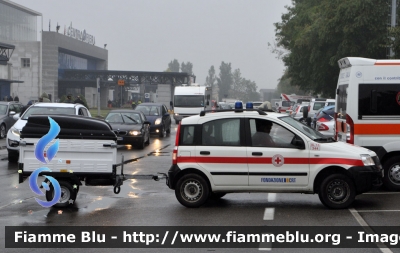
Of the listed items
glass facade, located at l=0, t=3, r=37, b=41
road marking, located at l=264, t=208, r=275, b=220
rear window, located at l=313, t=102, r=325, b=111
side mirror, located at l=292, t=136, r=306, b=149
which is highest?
glass facade, located at l=0, t=3, r=37, b=41

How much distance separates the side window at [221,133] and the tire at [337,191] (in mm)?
1616

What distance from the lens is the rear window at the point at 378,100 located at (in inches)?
522

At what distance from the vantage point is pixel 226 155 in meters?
11.4

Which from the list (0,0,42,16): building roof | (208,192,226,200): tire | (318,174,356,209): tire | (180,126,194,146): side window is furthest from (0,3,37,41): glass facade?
(318,174,356,209): tire

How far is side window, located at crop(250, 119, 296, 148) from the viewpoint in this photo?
11406 mm

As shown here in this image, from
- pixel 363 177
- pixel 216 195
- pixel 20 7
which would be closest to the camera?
pixel 363 177

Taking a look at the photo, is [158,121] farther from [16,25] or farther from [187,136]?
[16,25]

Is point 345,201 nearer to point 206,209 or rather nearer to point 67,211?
point 206,209

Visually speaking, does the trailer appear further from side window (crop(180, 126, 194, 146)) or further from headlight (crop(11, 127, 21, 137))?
headlight (crop(11, 127, 21, 137))

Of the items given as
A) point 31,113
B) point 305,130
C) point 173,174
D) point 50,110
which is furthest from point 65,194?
point 31,113

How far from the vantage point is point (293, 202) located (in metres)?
12.1

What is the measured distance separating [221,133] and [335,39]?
106 ft

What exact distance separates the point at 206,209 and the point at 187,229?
6.12 feet

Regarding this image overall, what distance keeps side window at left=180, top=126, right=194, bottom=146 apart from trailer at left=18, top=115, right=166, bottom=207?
1.16 m
